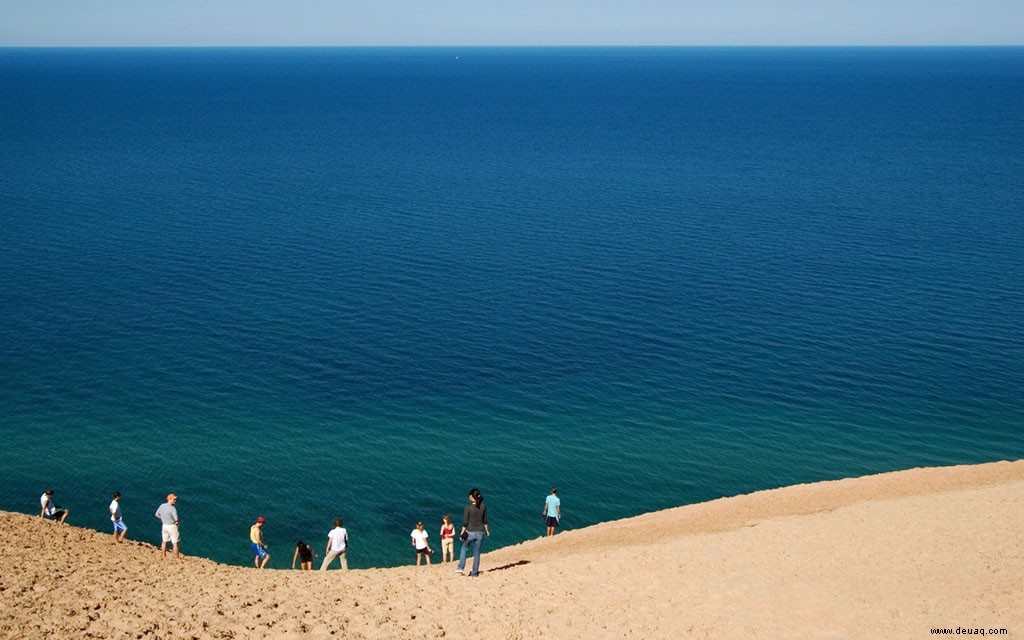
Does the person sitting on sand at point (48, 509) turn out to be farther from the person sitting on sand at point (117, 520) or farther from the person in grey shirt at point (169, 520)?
the person in grey shirt at point (169, 520)

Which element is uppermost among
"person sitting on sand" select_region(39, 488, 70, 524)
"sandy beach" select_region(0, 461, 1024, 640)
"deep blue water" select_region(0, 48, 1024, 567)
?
"deep blue water" select_region(0, 48, 1024, 567)

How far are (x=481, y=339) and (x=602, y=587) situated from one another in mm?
34985

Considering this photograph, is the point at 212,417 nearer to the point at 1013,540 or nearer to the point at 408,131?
the point at 1013,540

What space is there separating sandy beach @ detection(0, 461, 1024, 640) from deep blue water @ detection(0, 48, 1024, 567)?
10117 millimetres

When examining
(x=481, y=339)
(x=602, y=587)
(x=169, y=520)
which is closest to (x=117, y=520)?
(x=169, y=520)

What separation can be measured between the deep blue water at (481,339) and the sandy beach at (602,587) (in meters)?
10.1

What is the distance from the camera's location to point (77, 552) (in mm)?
24969

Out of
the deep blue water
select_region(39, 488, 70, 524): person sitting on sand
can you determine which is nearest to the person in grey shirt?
select_region(39, 488, 70, 524): person sitting on sand

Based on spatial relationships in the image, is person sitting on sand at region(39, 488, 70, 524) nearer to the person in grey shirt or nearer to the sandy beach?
the sandy beach

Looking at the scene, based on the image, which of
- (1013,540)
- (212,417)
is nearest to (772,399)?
(1013,540)

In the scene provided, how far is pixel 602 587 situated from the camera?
914 inches

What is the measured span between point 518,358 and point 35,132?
389 ft

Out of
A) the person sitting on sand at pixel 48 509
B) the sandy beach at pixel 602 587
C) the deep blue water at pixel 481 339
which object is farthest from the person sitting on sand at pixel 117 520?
the deep blue water at pixel 481 339

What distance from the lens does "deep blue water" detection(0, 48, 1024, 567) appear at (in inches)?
1582
